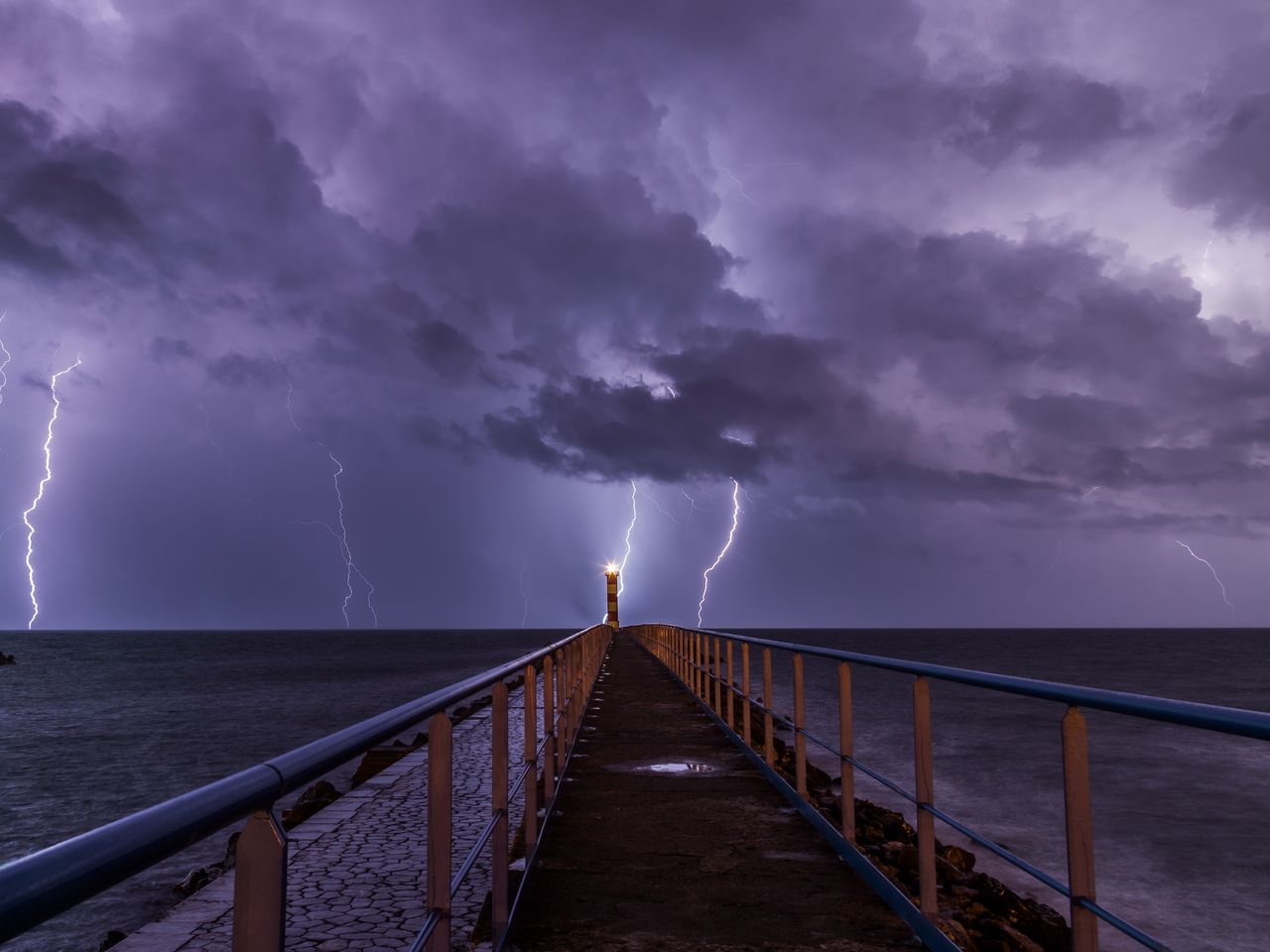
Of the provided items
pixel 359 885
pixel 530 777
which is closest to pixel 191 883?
pixel 359 885

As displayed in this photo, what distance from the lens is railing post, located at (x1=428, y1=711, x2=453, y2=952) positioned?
2.48 metres

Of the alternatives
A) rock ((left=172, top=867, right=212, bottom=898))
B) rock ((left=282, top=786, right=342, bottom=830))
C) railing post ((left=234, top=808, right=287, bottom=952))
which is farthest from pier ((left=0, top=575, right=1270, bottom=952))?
rock ((left=172, top=867, right=212, bottom=898))

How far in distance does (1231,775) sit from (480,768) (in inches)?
824

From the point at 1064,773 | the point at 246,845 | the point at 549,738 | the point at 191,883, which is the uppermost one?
the point at 246,845

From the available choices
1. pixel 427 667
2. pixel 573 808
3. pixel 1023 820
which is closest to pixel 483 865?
pixel 573 808

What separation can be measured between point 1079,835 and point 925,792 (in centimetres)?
127

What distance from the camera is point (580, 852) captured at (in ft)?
17.8

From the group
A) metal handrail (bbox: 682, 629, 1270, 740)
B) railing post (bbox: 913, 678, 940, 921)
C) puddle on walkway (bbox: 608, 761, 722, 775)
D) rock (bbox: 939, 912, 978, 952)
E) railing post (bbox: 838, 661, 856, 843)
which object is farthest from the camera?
puddle on walkway (bbox: 608, 761, 722, 775)

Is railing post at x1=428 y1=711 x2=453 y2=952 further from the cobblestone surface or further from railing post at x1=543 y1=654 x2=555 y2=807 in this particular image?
railing post at x1=543 y1=654 x2=555 y2=807

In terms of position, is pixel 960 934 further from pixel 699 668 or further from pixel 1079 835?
pixel 699 668

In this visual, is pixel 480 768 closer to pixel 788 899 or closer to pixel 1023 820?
pixel 788 899

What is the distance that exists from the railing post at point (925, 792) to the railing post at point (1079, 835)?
103cm

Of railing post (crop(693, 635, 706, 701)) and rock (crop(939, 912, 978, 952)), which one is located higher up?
railing post (crop(693, 635, 706, 701))

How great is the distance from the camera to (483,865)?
5.37m
